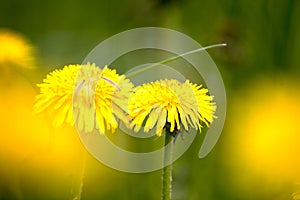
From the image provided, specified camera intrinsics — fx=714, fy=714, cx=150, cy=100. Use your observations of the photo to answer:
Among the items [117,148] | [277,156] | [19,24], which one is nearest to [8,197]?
[117,148]

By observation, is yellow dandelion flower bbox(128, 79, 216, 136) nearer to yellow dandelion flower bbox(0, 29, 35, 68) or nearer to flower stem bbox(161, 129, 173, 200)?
flower stem bbox(161, 129, 173, 200)

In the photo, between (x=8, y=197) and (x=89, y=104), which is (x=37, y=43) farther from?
(x=89, y=104)

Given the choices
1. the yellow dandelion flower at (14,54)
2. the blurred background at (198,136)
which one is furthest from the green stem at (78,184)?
the yellow dandelion flower at (14,54)

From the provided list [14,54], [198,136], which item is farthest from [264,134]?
[14,54]

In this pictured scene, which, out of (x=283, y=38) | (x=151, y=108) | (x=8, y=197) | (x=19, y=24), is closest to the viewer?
(x=151, y=108)

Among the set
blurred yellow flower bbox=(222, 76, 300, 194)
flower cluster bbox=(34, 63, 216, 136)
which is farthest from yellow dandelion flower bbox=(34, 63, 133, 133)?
blurred yellow flower bbox=(222, 76, 300, 194)
